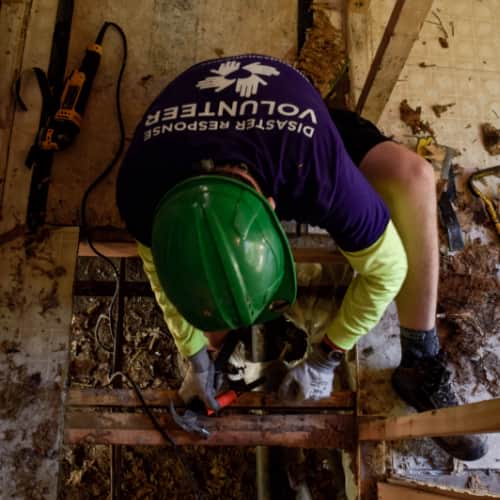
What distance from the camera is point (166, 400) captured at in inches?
69.3

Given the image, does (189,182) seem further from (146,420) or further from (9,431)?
(9,431)

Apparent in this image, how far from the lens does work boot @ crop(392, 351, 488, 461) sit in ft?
5.45

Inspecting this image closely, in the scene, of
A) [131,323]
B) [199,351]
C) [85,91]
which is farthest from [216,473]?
[85,91]

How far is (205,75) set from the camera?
4.11 feet

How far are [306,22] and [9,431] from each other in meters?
1.94

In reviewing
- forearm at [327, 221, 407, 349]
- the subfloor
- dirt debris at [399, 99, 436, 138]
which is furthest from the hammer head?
dirt debris at [399, 99, 436, 138]

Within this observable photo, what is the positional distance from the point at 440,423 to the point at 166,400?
993 millimetres

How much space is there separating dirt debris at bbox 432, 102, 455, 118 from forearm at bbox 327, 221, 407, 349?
111 centimetres

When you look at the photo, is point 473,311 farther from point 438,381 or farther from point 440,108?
point 440,108

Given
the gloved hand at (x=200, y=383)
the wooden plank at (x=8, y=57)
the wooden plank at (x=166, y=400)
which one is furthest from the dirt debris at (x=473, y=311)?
the wooden plank at (x=8, y=57)

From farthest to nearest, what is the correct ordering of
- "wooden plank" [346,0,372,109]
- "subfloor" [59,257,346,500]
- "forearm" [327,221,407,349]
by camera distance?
"subfloor" [59,257,346,500], "wooden plank" [346,0,372,109], "forearm" [327,221,407,349]

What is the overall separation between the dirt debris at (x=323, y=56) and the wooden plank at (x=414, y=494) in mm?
1464

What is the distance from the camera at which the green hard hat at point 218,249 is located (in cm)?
105

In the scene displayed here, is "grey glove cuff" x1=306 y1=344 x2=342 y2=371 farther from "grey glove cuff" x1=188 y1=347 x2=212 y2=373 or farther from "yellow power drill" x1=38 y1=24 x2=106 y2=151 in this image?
"yellow power drill" x1=38 y1=24 x2=106 y2=151
